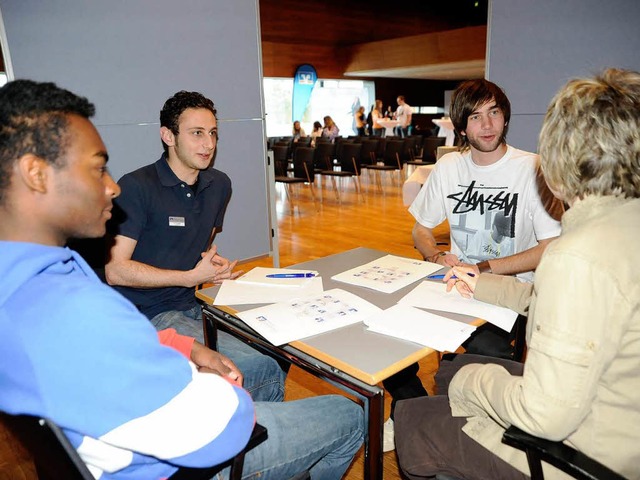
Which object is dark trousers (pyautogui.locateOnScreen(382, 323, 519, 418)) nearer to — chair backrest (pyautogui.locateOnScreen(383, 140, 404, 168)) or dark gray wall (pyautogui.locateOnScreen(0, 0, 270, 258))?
dark gray wall (pyautogui.locateOnScreen(0, 0, 270, 258))

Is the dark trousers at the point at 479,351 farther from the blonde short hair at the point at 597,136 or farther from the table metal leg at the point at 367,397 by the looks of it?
the blonde short hair at the point at 597,136

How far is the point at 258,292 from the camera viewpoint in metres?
1.68

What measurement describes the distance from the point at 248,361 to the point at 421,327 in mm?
710

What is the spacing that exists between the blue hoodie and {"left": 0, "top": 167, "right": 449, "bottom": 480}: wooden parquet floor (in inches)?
50.8

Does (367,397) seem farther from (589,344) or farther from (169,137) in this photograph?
(169,137)

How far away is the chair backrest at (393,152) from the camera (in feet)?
26.5

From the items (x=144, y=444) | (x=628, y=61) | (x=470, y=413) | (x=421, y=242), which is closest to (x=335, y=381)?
(x=470, y=413)

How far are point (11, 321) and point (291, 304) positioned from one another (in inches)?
36.4

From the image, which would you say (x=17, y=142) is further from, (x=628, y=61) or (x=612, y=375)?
(x=628, y=61)

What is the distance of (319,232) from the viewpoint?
5750mm

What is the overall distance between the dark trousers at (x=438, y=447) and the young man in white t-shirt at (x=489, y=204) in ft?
2.25

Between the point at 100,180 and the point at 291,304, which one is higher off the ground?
the point at 100,180

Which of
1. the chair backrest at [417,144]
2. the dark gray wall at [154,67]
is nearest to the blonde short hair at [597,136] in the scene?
the dark gray wall at [154,67]

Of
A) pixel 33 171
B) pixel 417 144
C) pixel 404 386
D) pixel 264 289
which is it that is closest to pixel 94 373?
pixel 33 171
